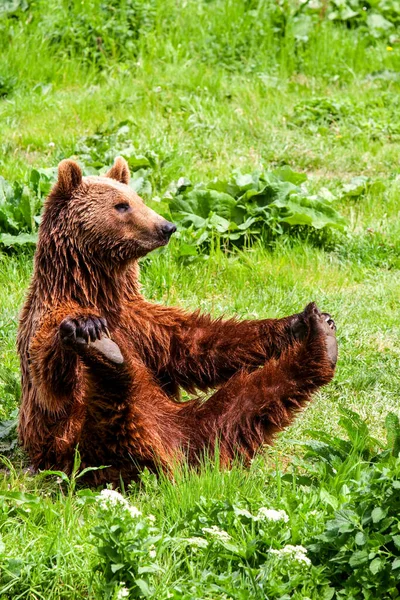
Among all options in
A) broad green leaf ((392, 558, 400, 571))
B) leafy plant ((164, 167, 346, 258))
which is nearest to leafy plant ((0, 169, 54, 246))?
leafy plant ((164, 167, 346, 258))

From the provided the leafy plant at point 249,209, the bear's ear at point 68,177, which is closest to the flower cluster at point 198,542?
the bear's ear at point 68,177

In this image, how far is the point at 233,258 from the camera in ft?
26.2

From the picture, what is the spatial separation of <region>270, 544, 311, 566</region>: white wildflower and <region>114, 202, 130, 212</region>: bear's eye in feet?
6.73

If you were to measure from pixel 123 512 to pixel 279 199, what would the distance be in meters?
4.69

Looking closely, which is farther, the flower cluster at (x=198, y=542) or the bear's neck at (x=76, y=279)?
the bear's neck at (x=76, y=279)

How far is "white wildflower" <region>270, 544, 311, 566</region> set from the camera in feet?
12.6

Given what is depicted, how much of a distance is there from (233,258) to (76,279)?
2.98 m

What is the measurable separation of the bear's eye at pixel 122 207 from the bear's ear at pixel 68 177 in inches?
9.1

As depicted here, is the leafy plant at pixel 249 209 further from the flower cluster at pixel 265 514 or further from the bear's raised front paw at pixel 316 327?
the flower cluster at pixel 265 514

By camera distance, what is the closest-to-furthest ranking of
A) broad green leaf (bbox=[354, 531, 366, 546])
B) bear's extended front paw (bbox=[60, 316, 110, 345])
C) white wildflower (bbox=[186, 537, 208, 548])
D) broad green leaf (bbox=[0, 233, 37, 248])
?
broad green leaf (bbox=[354, 531, 366, 546])
white wildflower (bbox=[186, 537, 208, 548])
bear's extended front paw (bbox=[60, 316, 110, 345])
broad green leaf (bbox=[0, 233, 37, 248])

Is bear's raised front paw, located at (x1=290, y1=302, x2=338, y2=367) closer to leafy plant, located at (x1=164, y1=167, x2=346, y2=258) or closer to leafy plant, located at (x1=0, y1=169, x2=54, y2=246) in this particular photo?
leafy plant, located at (x1=164, y1=167, x2=346, y2=258)

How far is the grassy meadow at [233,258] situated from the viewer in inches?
156

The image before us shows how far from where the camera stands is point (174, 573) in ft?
13.3

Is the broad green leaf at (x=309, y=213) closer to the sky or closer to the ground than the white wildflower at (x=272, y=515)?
closer to the ground
